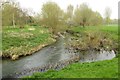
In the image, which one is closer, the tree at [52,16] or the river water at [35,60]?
the river water at [35,60]

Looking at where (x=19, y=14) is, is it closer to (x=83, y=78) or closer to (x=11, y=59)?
(x=11, y=59)

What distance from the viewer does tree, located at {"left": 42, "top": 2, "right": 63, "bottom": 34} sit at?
206 feet

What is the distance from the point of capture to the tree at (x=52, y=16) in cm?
6293

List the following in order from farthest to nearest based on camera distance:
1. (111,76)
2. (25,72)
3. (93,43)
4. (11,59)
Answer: (93,43), (11,59), (25,72), (111,76)

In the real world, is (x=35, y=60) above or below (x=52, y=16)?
below

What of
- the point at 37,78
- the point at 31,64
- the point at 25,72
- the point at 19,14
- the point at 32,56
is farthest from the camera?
the point at 19,14

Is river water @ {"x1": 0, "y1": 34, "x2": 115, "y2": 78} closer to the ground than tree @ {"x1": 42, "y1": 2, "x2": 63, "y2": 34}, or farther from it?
closer to the ground

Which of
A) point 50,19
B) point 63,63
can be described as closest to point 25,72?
point 63,63

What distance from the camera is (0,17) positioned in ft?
161

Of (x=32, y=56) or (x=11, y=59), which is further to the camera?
(x=32, y=56)

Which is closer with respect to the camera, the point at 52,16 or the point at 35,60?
the point at 35,60

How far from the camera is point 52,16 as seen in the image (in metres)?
63.5

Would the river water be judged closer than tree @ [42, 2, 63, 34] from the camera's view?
Yes

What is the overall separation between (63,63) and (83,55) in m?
7.01
